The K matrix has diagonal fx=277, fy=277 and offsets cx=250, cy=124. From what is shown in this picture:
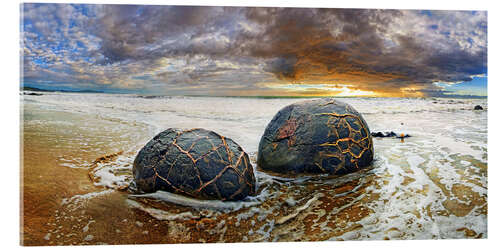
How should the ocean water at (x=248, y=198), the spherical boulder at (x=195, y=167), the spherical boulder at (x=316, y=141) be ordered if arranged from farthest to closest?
the spherical boulder at (x=316, y=141)
the spherical boulder at (x=195, y=167)
the ocean water at (x=248, y=198)

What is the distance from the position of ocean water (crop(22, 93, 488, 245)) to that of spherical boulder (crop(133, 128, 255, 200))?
0.11 metres

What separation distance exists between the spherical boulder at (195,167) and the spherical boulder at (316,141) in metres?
0.68

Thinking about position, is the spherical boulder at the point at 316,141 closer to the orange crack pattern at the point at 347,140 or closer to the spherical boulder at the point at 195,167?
the orange crack pattern at the point at 347,140

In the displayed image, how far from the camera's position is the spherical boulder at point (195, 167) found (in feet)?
8.14

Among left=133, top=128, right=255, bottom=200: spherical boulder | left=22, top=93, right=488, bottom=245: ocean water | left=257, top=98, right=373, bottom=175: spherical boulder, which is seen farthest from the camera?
left=257, top=98, right=373, bottom=175: spherical boulder

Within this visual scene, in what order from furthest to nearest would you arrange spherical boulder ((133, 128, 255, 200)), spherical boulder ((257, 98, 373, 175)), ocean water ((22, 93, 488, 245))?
spherical boulder ((257, 98, 373, 175)) < spherical boulder ((133, 128, 255, 200)) < ocean water ((22, 93, 488, 245))

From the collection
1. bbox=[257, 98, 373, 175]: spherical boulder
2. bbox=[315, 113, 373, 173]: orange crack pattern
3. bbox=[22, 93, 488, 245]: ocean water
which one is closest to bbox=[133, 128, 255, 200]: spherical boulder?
bbox=[22, 93, 488, 245]: ocean water

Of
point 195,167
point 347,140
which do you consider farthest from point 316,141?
point 195,167

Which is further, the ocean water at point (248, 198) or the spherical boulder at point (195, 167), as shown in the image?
the spherical boulder at point (195, 167)

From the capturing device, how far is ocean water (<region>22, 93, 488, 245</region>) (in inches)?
93.2

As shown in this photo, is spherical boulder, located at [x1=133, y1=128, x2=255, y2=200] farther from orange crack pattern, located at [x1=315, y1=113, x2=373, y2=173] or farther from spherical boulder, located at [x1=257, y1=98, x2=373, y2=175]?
orange crack pattern, located at [x1=315, y1=113, x2=373, y2=173]

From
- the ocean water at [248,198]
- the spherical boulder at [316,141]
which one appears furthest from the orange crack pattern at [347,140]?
the ocean water at [248,198]

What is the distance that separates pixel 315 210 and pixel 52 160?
3080mm
